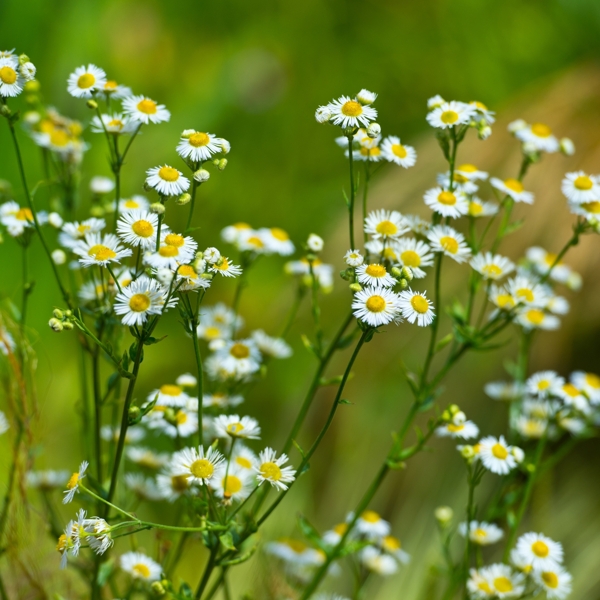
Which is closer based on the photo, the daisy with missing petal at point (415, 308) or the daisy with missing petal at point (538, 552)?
the daisy with missing petal at point (415, 308)

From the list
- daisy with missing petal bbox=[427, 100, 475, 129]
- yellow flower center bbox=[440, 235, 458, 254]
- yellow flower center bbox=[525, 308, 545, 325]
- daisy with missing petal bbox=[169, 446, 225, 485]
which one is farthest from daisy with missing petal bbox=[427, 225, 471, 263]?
daisy with missing petal bbox=[169, 446, 225, 485]

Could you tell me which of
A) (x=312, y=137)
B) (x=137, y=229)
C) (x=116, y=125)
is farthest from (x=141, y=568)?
(x=312, y=137)

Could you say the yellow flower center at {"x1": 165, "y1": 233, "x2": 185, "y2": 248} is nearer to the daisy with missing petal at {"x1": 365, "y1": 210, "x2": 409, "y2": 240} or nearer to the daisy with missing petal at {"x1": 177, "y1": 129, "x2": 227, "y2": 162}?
the daisy with missing petal at {"x1": 177, "y1": 129, "x2": 227, "y2": 162}

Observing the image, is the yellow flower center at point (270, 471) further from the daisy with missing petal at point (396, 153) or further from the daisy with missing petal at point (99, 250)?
the daisy with missing petal at point (396, 153)

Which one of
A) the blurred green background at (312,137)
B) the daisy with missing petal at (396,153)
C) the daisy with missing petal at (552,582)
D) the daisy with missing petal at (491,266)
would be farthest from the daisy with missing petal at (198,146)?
the blurred green background at (312,137)

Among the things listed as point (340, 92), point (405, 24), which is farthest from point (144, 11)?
point (405, 24)

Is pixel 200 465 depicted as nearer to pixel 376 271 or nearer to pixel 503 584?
pixel 376 271
